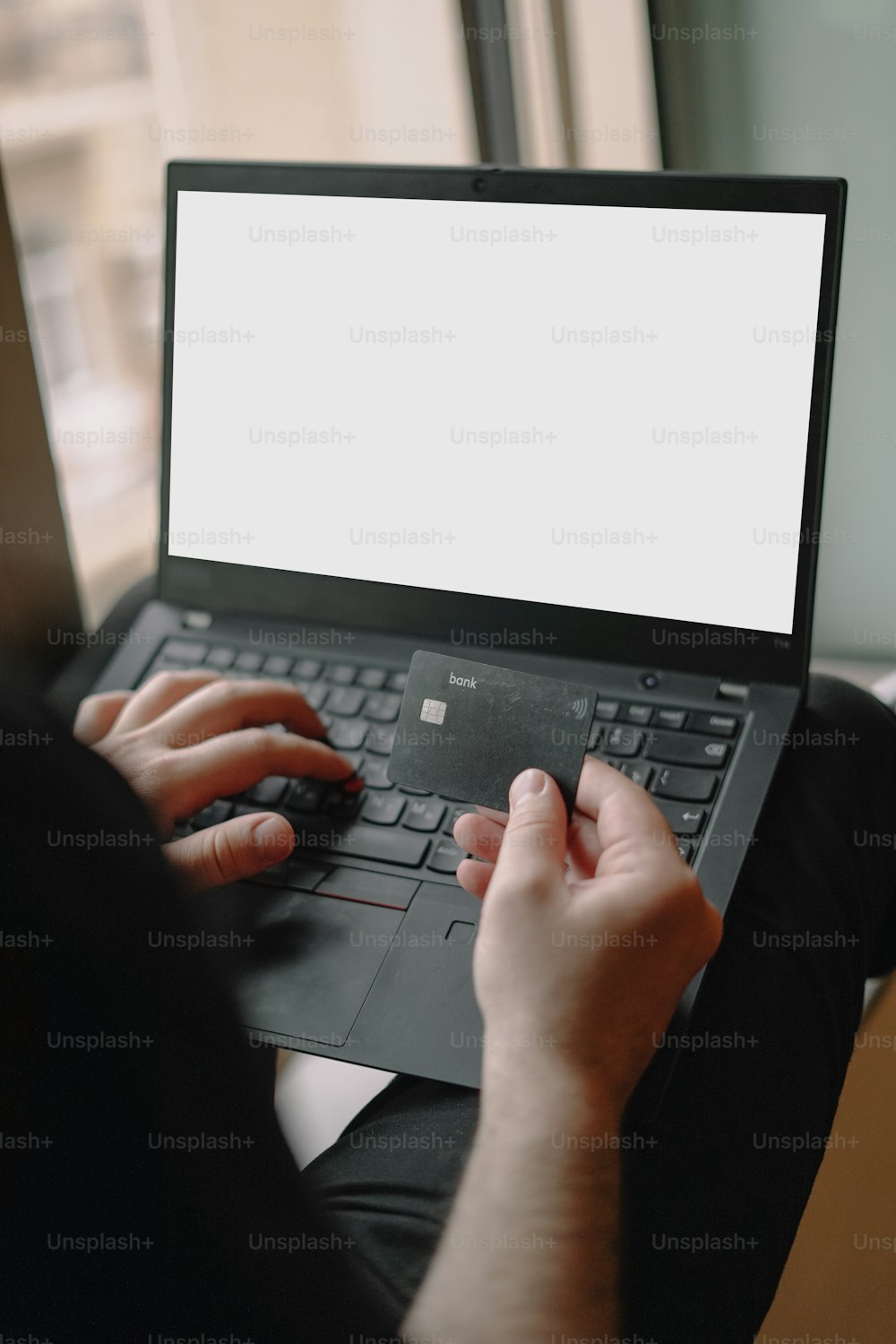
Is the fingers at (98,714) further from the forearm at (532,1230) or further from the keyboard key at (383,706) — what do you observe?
the forearm at (532,1230)

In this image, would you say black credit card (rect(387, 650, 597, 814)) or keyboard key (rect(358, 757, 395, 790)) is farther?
keyboard key (rect(358, 757, 395, 790))

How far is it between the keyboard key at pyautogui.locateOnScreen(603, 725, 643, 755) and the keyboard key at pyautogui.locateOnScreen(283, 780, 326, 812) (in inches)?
7.0

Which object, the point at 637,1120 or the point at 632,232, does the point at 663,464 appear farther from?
the point at 637,1120

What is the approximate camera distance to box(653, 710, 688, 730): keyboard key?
702 millimetres

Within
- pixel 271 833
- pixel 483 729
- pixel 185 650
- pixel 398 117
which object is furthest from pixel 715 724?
pixel 398 117

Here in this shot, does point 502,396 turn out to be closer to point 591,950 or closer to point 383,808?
point 383,808

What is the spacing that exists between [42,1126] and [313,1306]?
0.11 m

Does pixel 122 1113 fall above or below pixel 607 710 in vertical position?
above

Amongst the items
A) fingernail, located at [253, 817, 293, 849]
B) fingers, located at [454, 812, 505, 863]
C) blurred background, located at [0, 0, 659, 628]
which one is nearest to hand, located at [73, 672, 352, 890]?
fingernail, located at [253, 817, 293, 849]

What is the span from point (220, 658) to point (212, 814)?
15 centimetres

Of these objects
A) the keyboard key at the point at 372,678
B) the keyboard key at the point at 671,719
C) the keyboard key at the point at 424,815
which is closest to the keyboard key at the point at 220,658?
the keyboard key at the point at 372,678

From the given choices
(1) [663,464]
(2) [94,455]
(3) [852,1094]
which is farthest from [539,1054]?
(2) [94,455]

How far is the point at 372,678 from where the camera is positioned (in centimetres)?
79

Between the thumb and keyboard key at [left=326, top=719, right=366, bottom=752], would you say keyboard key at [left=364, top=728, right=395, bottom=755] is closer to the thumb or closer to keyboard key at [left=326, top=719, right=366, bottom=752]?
keyboard key at [left=326, top=719, right=366, bottom=752]
